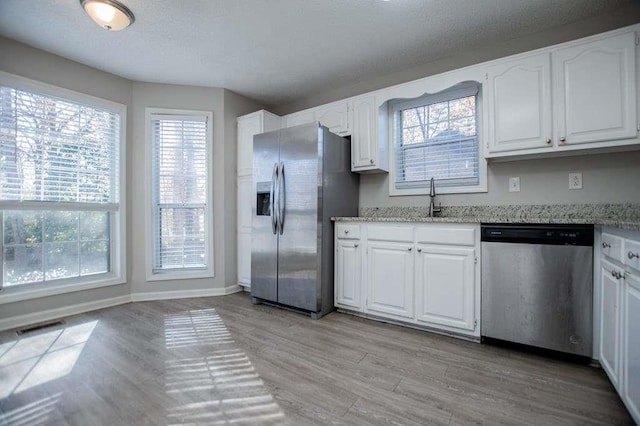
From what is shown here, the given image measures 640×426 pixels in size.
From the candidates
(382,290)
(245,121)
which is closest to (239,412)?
(382,290)

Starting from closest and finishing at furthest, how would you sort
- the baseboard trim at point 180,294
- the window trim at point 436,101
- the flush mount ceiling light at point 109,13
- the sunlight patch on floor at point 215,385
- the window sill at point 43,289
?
the sunlight patch on floor at point 215,385 < the flush mount ceiling light at point 109,13 < the window sill at point 43,289 < the window trim at point 436,101 < the baseboard trim at point 180,294

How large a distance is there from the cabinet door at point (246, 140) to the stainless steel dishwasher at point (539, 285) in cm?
264

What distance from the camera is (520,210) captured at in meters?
2.42

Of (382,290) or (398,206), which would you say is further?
(398,206)

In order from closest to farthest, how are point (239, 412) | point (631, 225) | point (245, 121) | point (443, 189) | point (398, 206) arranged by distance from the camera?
point (631, 225)
point (239, 412)
point (443, 189)
point (398, 206)
point (245, 121)

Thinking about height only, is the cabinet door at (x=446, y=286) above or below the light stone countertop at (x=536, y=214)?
below

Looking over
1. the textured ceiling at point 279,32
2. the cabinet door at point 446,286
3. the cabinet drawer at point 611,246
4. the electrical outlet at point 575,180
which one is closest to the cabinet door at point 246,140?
the textured ceiling at point 279,32

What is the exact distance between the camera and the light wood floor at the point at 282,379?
1.37 meters

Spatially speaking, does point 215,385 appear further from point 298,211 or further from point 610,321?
point 610,321

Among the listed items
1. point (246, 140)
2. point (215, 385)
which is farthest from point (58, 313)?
point (246, 140)

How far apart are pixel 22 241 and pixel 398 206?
3.56 metres

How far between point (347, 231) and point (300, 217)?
0.47m

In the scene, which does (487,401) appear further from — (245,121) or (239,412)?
(245,121)

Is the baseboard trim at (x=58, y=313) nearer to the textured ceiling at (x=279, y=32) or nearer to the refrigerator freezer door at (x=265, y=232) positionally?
the refrigerator freezer door at (x=265, y=232)
